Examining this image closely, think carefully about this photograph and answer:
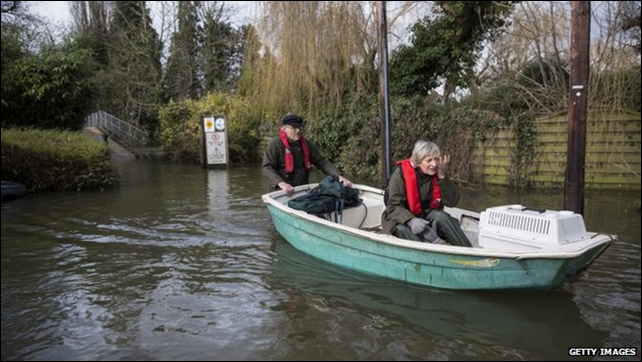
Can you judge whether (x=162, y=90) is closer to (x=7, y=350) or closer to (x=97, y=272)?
(x=97, y=272)

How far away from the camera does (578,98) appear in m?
5.43

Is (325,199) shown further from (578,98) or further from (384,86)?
(578,98)

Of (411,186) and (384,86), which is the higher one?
(384,86)

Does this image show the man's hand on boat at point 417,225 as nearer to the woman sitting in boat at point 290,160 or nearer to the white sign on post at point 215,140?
the woman sitting in boat at point 290,160

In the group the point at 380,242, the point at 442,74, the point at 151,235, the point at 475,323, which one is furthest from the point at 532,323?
the point at 442,74

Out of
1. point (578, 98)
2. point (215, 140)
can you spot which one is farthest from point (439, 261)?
point (215, 140)

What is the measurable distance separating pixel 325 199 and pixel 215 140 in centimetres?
1182

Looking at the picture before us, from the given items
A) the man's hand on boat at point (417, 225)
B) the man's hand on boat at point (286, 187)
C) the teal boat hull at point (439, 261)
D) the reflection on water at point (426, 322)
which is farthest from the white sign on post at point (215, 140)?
the man's hand on boat at point (417, 225)

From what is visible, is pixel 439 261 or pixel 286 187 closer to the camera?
pixel 439 261

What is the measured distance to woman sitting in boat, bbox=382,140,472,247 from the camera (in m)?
5.12

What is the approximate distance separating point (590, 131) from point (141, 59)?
22964 millimetres

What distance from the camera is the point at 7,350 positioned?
3895 mm
